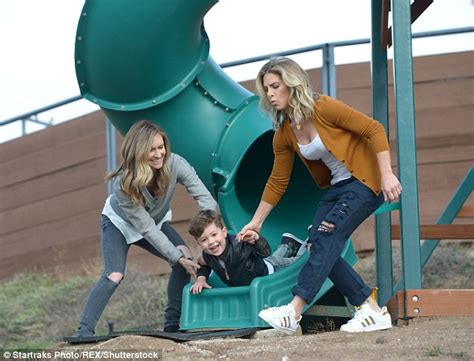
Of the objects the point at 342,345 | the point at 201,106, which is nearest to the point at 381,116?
the point at 201,106

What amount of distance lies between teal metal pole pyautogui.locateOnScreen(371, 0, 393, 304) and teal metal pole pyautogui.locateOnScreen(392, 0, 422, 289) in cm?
88

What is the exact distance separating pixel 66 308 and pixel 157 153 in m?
3.92

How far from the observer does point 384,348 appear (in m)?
3.26

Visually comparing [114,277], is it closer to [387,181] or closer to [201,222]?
[201,222]

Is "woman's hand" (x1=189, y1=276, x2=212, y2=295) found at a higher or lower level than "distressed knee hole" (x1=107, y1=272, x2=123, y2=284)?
lower

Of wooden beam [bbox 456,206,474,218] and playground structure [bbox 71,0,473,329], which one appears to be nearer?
playground structure [bbox 71,0,473,329]

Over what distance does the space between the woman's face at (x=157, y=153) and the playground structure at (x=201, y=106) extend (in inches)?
20.5

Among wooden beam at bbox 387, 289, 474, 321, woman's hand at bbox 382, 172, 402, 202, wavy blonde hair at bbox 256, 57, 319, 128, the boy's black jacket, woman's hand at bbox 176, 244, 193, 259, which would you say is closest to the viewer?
woman's hand at bbox 382, 172, 402, 202

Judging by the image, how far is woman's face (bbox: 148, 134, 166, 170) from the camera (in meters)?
4.26

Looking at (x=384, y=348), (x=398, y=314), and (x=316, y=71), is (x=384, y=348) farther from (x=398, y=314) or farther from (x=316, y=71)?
(x=316, y=71)

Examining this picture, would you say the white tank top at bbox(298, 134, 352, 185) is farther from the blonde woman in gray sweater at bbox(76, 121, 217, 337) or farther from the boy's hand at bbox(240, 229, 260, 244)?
the blonde woman in gray sweater at bbox(76, 121, 217, 337)

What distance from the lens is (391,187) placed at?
12.1 ft

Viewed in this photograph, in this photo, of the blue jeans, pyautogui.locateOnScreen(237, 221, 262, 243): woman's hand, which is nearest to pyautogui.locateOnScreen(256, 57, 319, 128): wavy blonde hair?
pyautogui.locateOnScreen(237, 221, 262, 243): woman's hand

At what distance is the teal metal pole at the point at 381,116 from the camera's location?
4.90 m
